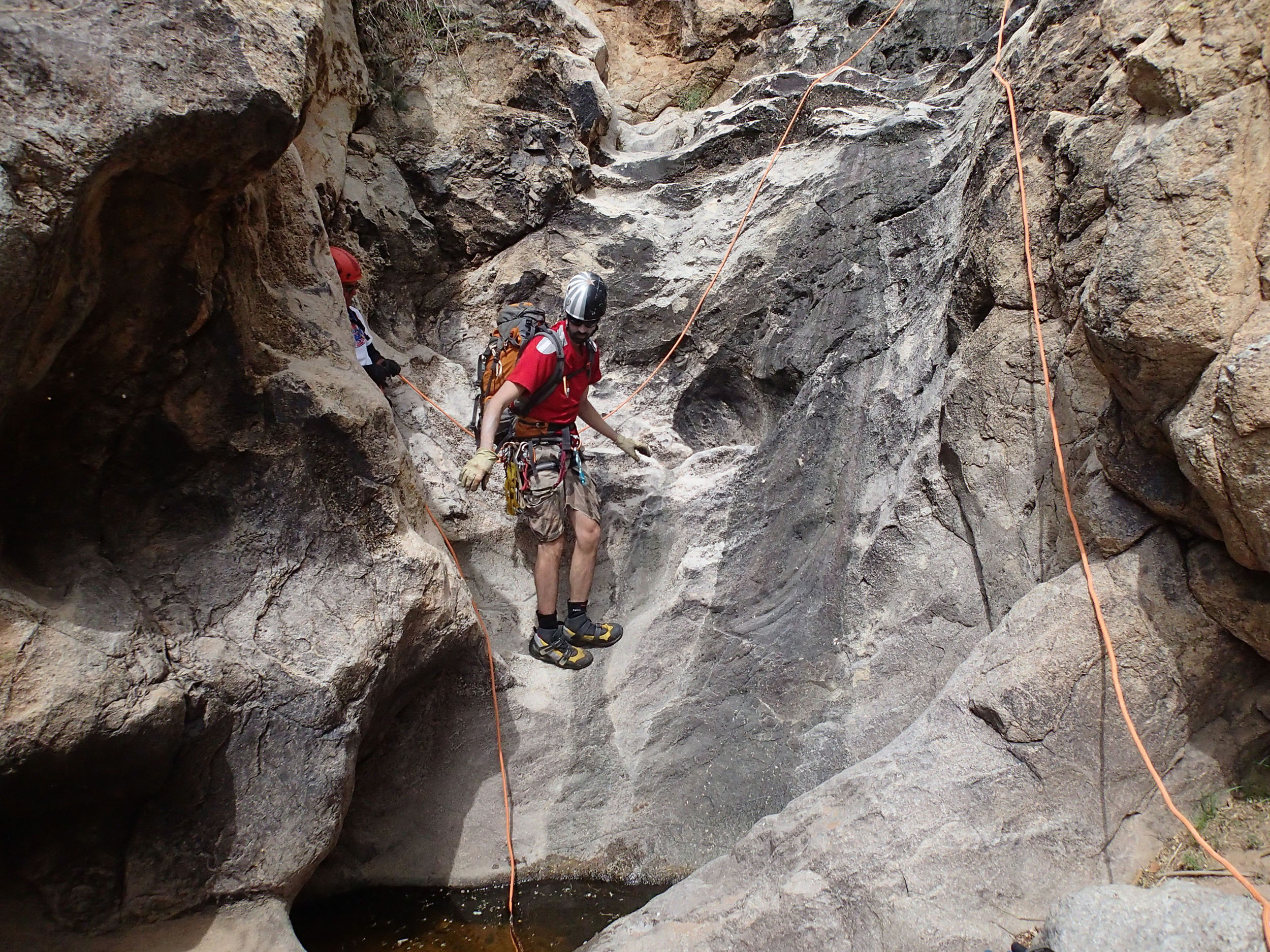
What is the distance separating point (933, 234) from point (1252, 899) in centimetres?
381

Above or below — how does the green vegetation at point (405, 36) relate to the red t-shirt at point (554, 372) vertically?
above

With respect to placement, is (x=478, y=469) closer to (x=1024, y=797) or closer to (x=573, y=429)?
(x=573, y=429)

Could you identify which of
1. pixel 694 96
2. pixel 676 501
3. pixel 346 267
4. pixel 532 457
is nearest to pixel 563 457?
pixel 532 457

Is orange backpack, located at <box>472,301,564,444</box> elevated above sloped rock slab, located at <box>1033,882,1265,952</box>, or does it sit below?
above

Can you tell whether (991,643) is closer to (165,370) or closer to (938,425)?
(938,425)

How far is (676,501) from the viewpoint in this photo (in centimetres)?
509

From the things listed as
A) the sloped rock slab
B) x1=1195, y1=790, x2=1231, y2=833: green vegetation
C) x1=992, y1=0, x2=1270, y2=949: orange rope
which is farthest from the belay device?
x1=1195, y1=790, x2=1231, y2=833: green vegetation

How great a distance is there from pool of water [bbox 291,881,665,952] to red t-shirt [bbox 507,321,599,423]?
260 cm

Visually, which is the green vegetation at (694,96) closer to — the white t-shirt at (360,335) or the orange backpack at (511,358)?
the orange backpack at (511,358)

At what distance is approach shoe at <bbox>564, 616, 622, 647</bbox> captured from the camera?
479 centimetres

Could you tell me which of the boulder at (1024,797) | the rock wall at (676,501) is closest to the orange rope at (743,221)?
the rock wall at (676,501)

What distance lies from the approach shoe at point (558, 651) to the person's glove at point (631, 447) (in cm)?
124

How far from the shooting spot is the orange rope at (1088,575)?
2395mm

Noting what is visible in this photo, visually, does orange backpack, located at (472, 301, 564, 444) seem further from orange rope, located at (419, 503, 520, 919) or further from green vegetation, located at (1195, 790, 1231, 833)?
green vegetation, located at (1195, 790, 1231, 833)
